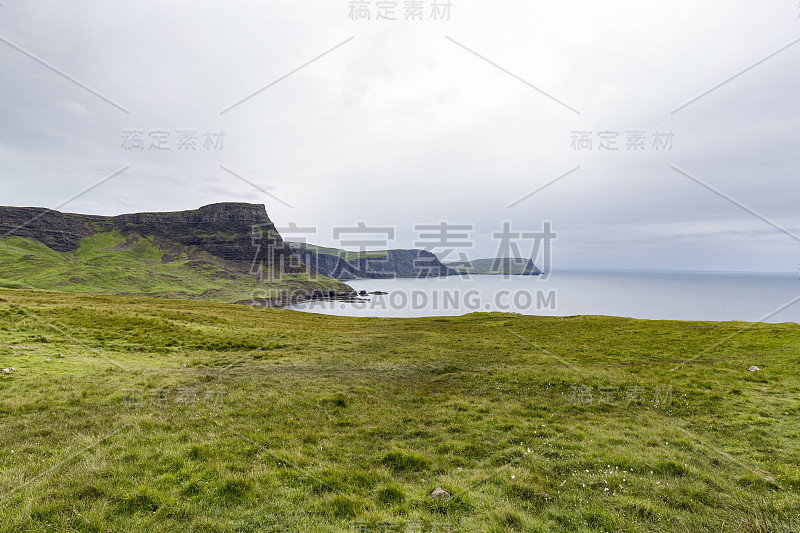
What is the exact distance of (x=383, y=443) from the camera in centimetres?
1217

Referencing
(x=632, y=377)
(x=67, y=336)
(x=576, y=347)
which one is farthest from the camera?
(x=576, y=347)

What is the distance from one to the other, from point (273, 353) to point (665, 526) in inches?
1112

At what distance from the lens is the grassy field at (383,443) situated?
765 centimetres

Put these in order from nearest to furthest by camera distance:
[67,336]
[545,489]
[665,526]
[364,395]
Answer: [665,526]
[545,489]
[364,395]
[67,336]

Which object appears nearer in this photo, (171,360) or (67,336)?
(171,360)

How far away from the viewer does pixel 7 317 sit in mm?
27484

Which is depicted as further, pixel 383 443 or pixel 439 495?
pixel 383 443

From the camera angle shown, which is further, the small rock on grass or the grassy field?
the small rock on grass

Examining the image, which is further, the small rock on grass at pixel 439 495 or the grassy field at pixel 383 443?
the small rock on grass at pixel 439 495

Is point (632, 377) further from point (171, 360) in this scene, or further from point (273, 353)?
point (171, 360)

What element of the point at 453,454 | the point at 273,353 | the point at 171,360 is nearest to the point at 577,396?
the point at 453,454

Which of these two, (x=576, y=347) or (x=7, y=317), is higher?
(x=7, y=317)

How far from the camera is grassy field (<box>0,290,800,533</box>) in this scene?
765 cm

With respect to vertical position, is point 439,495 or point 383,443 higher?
point 439,495
